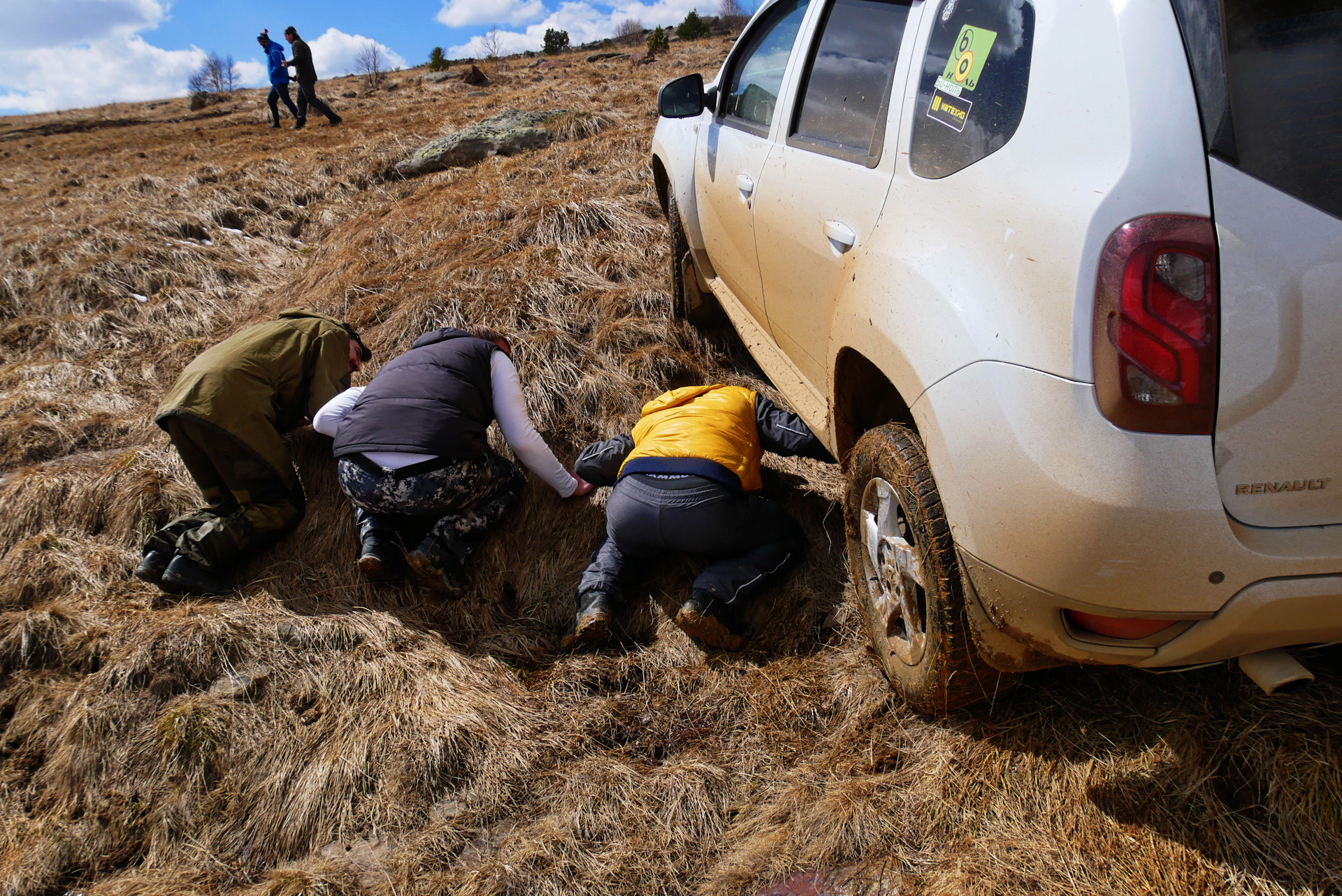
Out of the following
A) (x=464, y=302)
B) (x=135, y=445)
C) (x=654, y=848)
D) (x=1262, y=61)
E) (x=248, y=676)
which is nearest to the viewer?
(x=1262, y=61)

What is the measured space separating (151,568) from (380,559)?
1.13m

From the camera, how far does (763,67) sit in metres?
3.16

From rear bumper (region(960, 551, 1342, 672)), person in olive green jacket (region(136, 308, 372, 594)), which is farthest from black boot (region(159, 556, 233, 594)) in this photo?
rear bumper (region(960, 551, 1342, 672))

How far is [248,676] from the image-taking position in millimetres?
3072

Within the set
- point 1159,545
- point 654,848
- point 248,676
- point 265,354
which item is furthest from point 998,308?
point 265,354

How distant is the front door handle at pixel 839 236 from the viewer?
6.74 feet

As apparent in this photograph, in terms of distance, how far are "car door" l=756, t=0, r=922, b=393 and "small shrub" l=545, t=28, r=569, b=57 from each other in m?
26.3

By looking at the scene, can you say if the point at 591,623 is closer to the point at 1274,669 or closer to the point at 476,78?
the point at 1274,669

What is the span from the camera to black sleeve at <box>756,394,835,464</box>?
3236 mm

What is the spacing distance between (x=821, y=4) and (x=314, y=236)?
694cm

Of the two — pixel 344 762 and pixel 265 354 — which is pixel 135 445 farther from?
pixel 344 762

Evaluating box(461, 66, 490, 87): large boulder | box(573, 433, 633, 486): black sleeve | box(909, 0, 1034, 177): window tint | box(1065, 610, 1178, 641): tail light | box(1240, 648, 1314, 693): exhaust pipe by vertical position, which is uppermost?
box(461, 66, 490, 87): large boulder

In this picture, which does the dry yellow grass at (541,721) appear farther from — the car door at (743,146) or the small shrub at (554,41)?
the small shrub at (554,41)

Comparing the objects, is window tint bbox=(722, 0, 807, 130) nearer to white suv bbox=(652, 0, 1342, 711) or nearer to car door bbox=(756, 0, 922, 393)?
car door bbox=(756, 0, 922, 393)
